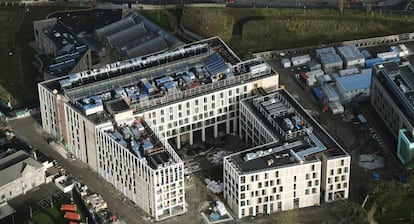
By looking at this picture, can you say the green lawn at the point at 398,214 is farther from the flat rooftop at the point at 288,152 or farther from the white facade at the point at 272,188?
the flat rooftop at the point at 288,152

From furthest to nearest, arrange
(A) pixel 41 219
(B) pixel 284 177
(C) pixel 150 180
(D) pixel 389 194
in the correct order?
(A) pixel 41 219 → (B) pixel 284 177 → (C) pixel 150 180 → (D) pixel 389 194

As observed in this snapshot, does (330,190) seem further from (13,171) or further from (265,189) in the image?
(13,171)

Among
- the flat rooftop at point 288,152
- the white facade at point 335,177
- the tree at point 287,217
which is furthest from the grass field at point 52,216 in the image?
the white facade at point 335,177

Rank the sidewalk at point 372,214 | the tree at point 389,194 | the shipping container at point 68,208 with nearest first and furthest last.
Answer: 1. the tree at point 389,194
2. the sidewalk at point 372,214
3. the shipping container at point 68,208

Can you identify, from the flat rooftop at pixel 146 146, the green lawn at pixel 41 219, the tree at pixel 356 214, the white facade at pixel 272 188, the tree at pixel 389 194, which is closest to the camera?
the tree at pixel 356 214

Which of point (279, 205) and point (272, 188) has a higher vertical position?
point (272, 188)

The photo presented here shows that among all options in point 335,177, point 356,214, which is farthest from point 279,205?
point 356,214

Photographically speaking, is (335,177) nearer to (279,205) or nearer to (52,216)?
(279,205)
